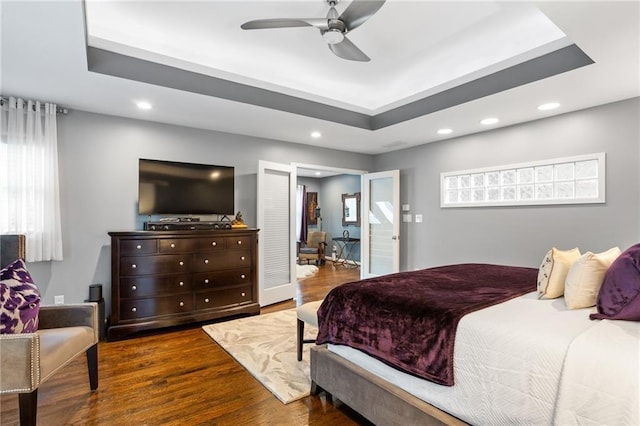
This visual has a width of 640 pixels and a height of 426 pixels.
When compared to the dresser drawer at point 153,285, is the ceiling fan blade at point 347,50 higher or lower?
higher

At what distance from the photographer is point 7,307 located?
6.07 ft

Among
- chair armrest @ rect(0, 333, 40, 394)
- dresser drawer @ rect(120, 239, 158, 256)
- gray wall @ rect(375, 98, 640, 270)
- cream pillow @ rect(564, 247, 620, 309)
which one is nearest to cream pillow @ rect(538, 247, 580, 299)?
cream pillow @ rect(564, 247, 620, 309)

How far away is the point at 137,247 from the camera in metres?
3.38

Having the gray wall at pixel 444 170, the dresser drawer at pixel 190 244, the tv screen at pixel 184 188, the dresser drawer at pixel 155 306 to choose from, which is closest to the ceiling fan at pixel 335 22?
the tv screen at pixel 184 188

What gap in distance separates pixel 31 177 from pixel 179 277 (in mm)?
1695

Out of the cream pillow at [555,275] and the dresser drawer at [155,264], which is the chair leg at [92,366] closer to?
the dresser drawer at [155,264]

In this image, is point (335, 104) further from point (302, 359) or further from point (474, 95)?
point (302, 359)

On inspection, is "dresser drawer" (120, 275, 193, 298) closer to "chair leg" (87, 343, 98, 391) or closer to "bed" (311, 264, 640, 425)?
"chair leg" (87, 343, 98, 391)

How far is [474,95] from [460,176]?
1735 mm

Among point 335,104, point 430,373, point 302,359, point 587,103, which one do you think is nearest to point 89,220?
point 302,359

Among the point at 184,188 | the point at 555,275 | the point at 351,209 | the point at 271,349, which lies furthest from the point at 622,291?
the point at 351,209

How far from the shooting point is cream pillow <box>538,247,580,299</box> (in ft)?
5.77

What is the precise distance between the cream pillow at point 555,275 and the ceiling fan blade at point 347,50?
75.2 inches

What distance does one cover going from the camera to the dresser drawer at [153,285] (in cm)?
335
